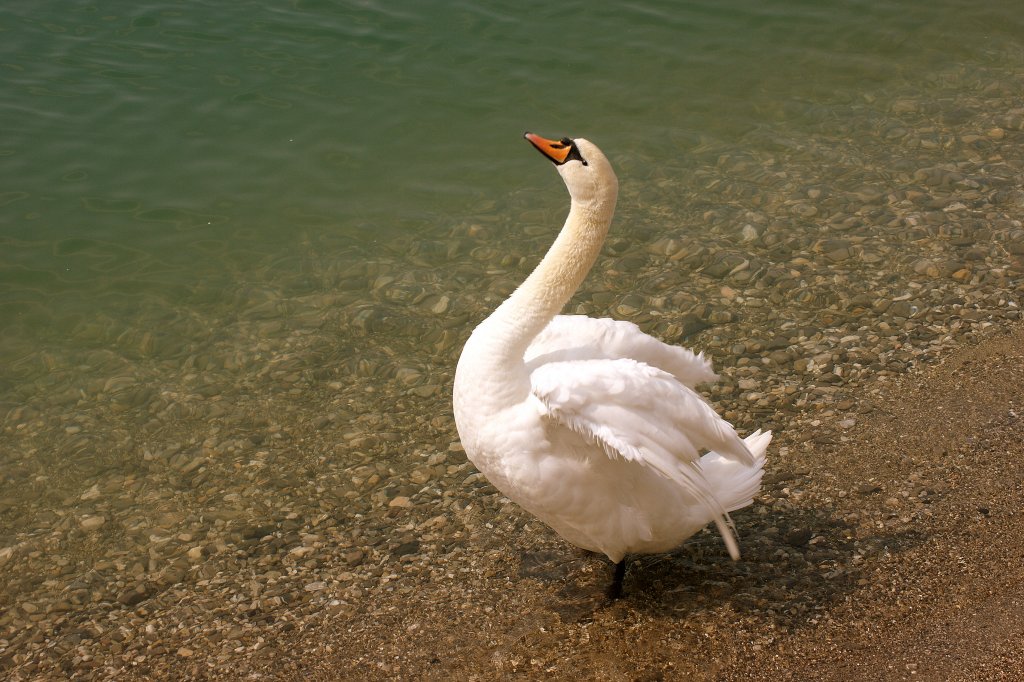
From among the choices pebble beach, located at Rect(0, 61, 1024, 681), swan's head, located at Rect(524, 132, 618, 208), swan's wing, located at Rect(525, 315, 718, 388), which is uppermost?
swan's head, located at Rect(524, 132, 618, 208)

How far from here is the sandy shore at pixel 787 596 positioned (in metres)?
4.56

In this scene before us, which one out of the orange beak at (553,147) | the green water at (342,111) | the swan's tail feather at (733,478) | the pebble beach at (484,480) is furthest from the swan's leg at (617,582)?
the green water at (342,111)

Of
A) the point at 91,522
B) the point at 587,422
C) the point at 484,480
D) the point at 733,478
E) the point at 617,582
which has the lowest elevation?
the point at 91,522

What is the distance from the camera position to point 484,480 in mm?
6133

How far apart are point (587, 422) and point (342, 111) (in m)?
6.99

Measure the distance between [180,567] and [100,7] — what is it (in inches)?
322

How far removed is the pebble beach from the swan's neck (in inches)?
57.8

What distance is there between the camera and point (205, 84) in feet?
34.7

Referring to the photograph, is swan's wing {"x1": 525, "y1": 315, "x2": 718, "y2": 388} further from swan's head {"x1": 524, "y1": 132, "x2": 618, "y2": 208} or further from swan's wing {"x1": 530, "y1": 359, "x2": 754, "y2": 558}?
swan's head {"x1": 524, "y1": 132, "x2": 618, "y2": 208}

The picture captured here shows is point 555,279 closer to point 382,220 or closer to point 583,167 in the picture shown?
point 583,167

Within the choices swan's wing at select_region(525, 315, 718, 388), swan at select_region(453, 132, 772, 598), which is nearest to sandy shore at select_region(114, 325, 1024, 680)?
swan at select_region(453, 132, 772, 598)

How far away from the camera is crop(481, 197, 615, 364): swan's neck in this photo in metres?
4.59

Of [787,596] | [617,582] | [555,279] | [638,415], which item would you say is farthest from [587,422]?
[787,596]

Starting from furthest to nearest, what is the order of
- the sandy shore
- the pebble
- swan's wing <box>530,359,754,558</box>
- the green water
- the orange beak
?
the green water, the pebble, the sandy shore, the orange beak, swan's wing <box>530,359,754,558</box>
